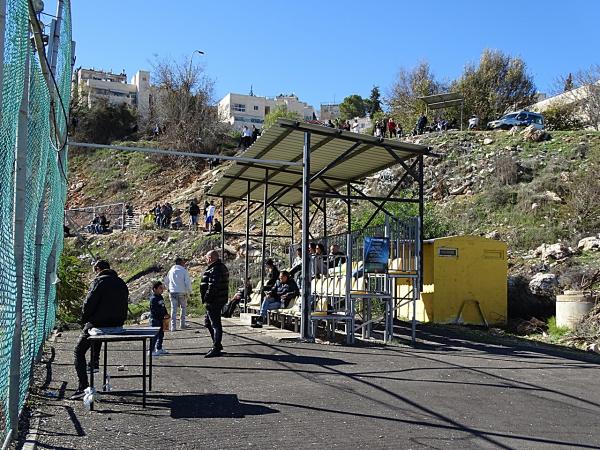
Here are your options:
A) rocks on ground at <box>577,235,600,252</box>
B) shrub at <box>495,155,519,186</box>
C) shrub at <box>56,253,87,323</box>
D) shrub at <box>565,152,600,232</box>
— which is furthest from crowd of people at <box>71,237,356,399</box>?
shrub at <box>495,155,519,186</box>

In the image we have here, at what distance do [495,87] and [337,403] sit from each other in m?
54.8

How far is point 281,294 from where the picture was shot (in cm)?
1691

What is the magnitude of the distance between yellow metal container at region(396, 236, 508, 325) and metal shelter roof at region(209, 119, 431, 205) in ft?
9.64

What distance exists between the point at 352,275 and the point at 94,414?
8322mm

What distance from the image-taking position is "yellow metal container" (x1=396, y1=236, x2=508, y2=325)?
18516mm

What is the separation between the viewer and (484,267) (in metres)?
19.1

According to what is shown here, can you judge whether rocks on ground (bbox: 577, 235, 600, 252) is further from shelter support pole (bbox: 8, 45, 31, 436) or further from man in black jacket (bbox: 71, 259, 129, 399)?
shelter support pole (bbox: 8, 45, 31, 436)

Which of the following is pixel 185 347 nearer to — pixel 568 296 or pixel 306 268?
pixel 306 268

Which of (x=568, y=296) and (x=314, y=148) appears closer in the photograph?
(x=314, y=148)

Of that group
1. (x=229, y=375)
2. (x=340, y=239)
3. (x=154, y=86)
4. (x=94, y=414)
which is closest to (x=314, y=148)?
(x=340, y=239)

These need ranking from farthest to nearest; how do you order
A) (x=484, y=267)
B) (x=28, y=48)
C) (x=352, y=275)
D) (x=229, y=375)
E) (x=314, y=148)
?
(x=484, y=267) < (x=314, y=148) < (x=352, y=275) < (x=229, y=375) < (x=28, y=48)

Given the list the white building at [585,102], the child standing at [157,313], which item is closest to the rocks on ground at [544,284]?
the child standing at [157,313]

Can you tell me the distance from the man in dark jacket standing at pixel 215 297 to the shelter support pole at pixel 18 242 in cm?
581

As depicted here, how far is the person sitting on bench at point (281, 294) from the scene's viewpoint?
16.6 m
